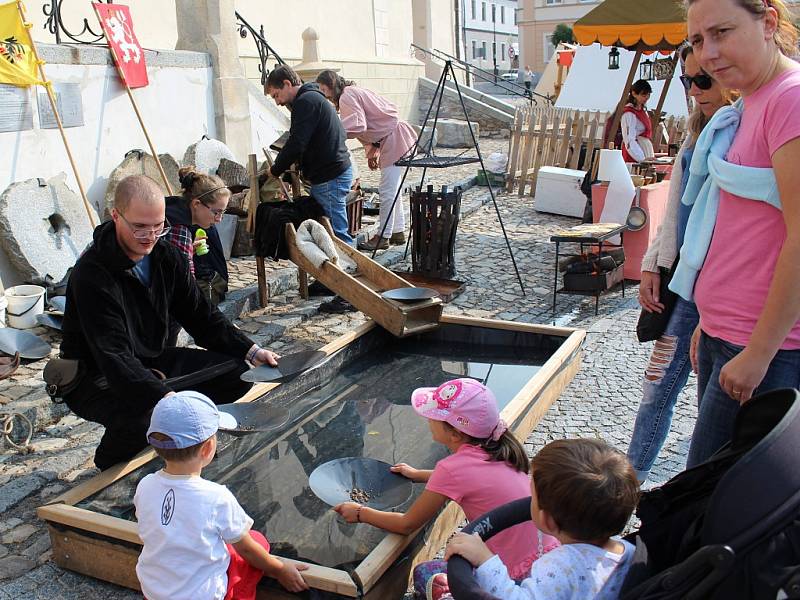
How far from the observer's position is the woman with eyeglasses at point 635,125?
9.23 meters

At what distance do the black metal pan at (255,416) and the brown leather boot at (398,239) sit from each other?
4917 mm

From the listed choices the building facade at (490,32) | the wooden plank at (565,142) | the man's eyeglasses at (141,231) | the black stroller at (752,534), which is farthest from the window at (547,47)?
the black stroller at (752,534)

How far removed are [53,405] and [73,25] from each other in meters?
7.64

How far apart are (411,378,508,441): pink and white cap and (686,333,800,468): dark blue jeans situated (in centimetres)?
66

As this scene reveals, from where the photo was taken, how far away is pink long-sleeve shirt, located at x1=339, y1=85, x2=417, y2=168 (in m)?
7.93

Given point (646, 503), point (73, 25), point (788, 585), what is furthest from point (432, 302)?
point (73, 25)

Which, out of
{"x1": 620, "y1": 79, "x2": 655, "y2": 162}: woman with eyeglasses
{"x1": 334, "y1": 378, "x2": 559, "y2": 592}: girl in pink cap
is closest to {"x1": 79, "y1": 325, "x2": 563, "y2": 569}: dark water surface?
{"x1": 334, "y1": 378, "x2": 559, "y2": 592}: girl in pink cap

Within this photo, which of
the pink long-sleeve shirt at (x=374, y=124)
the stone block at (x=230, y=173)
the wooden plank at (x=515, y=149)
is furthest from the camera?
the wooden plank at (x=515, y=149)

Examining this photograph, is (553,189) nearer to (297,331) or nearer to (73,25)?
(297,331)

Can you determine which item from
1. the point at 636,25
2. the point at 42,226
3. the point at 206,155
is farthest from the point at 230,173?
the point at 636,25

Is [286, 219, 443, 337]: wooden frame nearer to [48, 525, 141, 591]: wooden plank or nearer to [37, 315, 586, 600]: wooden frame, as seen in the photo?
[37, 315, 586, 600]: wooden frame

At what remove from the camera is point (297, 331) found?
6.06 meters

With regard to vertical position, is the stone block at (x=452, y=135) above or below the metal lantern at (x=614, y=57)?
below

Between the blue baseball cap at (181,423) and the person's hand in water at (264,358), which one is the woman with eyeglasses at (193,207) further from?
the blue baseball cap at (181,423)
